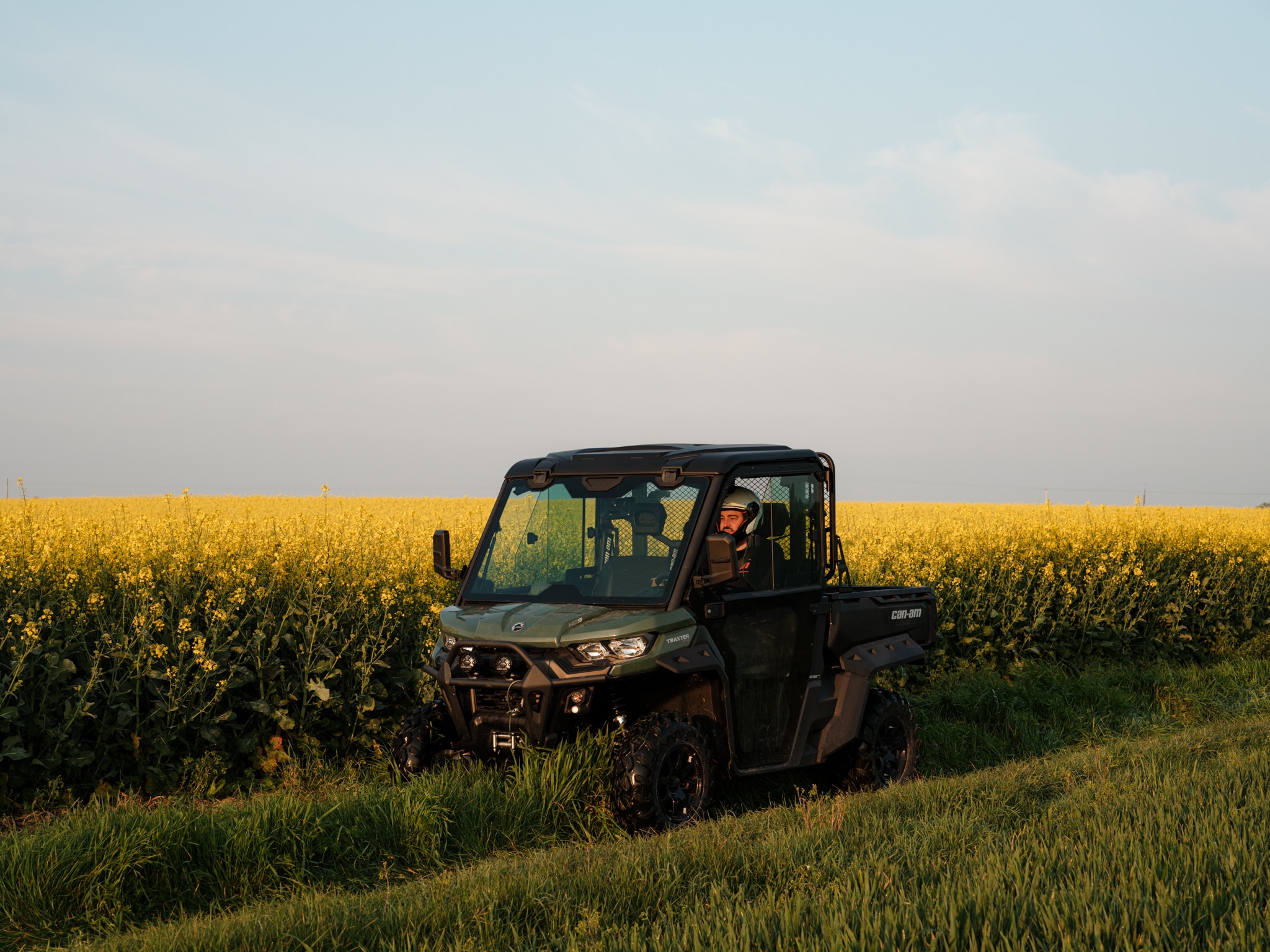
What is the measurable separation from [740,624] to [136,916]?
3531 millimetres

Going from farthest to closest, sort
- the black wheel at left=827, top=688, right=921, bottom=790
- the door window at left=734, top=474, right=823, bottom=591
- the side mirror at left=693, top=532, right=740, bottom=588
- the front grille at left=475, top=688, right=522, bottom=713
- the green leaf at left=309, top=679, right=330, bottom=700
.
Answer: the green leaf at left=309, top=679, right=330, bottom=700 < the black wheel at left=827, top=688, right=921, bottom=790 < the door window at left=734, top=474, right=823, bottom=591 < the front grille at left=475, top=688, right=522, bottom=713 < the side mirror at left=693, top=532, right=740, bottom=588

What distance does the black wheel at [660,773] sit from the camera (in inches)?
231

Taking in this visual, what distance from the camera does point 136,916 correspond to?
5.14 metres

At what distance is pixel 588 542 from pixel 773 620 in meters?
1.26

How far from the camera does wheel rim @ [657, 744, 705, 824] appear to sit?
20.0ft

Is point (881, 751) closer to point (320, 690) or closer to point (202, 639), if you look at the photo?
point (320, 690)

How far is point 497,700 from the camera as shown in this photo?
20.6 ft

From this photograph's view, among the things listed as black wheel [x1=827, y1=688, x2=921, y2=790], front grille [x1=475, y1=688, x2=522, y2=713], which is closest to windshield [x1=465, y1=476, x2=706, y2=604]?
front grille [x1=475, y1=688, x2=522, y2=713]

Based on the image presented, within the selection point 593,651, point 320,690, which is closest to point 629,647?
point 593,651

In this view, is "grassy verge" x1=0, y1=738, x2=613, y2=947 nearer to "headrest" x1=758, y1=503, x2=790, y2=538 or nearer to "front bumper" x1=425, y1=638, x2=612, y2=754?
"front bumper" x1=425, y1=638, x2=612, y2=754

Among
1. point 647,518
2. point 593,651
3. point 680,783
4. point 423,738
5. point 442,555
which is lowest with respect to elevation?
point 680,783

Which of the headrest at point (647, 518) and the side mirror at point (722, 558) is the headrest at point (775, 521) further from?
the side mirror at point (722, 558)

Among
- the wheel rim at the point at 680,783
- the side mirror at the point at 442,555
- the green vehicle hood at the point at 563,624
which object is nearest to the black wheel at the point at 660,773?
the wheel rim at the point at 680,783

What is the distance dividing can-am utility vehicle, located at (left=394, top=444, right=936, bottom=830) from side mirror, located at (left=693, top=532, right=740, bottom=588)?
1cm
